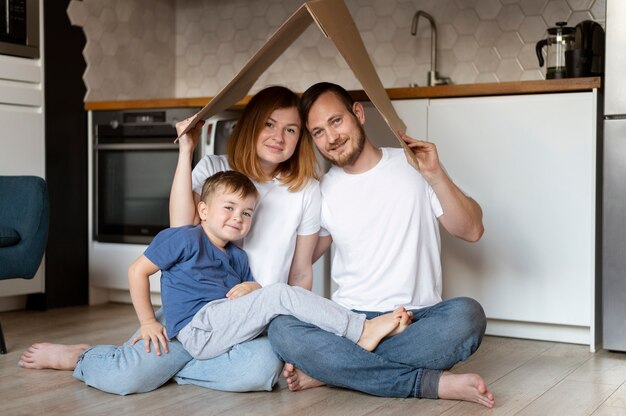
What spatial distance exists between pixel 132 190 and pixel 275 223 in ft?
5.09

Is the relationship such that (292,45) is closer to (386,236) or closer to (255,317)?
(386,236)

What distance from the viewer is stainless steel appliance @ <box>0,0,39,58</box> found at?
349 centimetres

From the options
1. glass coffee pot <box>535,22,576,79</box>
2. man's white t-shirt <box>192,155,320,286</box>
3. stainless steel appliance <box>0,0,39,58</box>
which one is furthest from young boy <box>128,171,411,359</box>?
stainless steel appliance <box>0,0,39,58</box>

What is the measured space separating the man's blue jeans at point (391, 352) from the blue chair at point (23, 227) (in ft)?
3.52

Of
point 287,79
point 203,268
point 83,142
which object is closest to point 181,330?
point 203,268

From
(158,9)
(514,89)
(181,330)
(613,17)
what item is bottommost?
(181,330)

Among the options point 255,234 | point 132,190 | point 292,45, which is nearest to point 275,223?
point 255,234

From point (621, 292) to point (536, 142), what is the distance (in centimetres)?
57

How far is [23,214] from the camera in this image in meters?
2.91

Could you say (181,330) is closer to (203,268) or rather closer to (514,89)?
(203,268)

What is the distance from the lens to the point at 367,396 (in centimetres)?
217

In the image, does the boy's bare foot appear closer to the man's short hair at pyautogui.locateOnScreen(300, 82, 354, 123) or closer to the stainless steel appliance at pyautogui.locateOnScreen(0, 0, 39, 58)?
the man's short hair at pyautogui.locateOnScreen(300, 82, 354, 123)

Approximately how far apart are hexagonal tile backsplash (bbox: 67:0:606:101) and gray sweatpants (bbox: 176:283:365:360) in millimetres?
1880

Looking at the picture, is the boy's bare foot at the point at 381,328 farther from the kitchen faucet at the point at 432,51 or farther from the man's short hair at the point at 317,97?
the kitchen faucet at the point at 432,51
